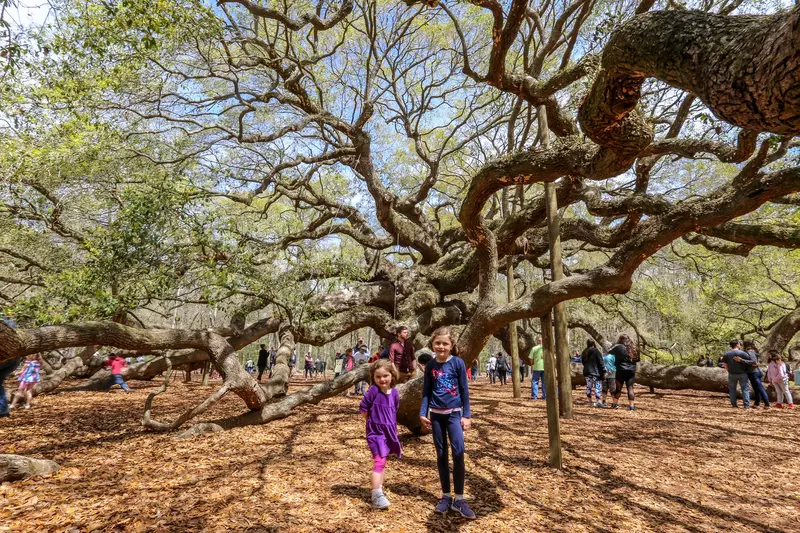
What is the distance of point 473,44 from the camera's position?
11.3 meters

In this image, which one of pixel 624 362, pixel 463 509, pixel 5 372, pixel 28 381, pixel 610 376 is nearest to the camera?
pixel 463 509

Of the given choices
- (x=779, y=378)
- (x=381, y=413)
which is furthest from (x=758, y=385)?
(x=381, y=413)

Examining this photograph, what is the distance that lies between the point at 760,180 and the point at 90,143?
11.2 meters

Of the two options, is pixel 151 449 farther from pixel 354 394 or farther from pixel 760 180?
pixel 760 180

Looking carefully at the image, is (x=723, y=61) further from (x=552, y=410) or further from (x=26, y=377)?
(x=26, y=377)

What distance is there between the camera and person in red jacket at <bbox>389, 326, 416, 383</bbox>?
7.29 meters

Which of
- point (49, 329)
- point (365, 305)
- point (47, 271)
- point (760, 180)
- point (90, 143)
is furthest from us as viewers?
point (365, 305)

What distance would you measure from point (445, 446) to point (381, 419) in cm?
65

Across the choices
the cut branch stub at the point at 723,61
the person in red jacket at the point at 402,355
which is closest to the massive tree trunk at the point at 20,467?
the person in red jacket at the point at 402,355

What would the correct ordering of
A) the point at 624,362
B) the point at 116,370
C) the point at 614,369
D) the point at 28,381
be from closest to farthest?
the point at 28,381 → the point at 624,362 → the point at 614,369 → the point at 116,370

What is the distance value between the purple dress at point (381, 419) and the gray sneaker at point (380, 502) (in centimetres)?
39

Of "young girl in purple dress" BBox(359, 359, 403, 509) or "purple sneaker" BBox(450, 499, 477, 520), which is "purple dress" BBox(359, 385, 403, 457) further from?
"purple sneaker" BBox(450, 499, 477, 520)

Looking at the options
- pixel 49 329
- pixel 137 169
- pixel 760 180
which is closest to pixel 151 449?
pixel 49 329

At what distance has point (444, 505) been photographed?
3414mm
